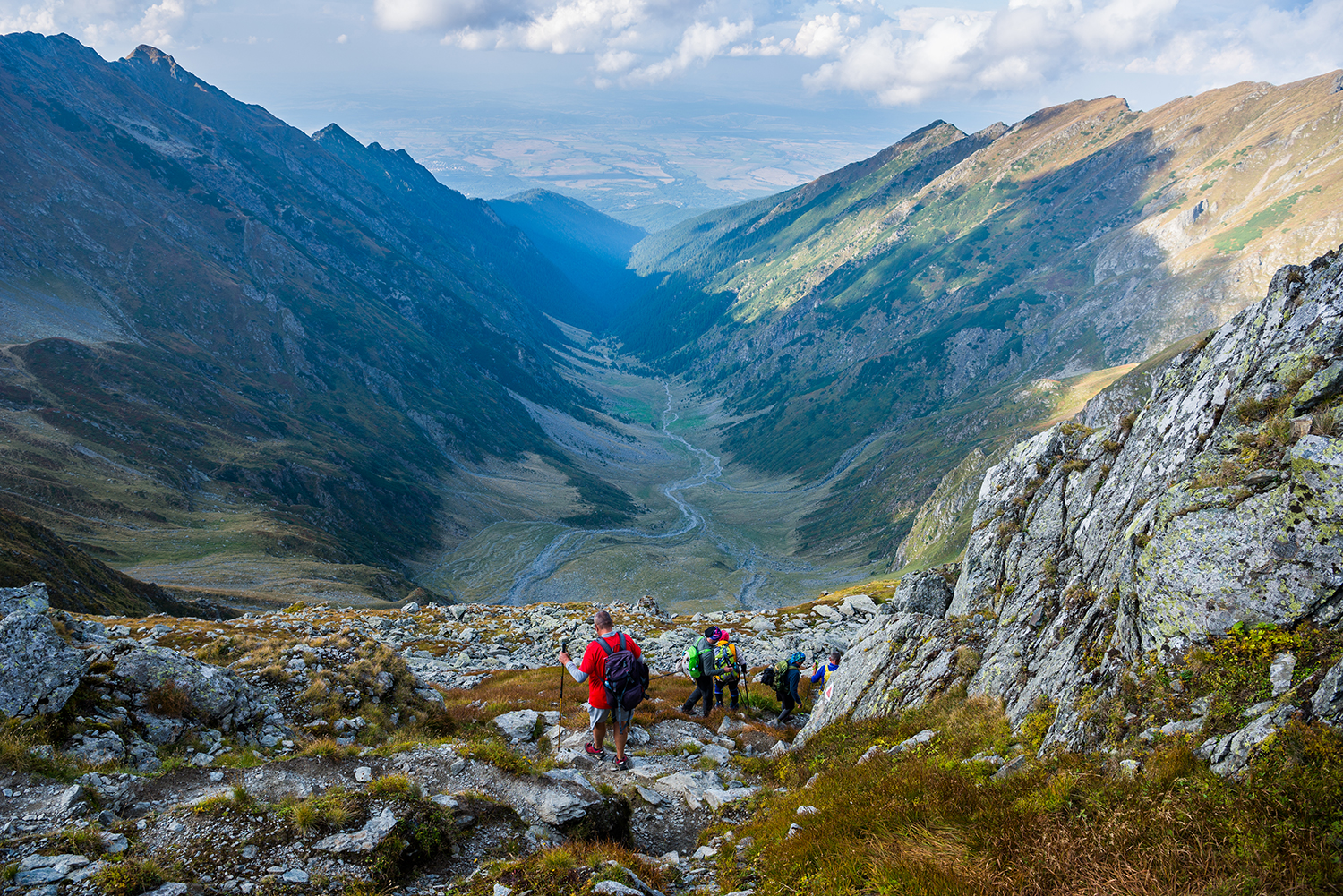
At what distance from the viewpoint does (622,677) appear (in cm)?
1444

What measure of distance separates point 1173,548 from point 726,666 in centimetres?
1425

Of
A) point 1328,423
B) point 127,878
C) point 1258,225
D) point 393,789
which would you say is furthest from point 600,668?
point 1258,225

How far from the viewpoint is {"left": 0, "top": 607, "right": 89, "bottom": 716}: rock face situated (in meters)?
12.0

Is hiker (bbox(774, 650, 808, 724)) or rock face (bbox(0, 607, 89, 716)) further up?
rock face (bbox(0, 607, 89, 716))

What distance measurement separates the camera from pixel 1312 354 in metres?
12.8

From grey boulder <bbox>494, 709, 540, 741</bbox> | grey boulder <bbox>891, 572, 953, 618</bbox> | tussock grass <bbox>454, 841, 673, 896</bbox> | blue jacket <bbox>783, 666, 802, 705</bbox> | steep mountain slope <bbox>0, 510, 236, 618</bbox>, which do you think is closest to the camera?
tussock grass <bbox>454, 841, 673, 896</bbox>

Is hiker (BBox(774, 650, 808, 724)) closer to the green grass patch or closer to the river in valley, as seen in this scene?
the river in valley

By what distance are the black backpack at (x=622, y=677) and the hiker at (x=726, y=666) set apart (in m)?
7.23

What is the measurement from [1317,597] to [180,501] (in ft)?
349

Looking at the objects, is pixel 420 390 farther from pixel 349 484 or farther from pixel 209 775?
pixel 209 775

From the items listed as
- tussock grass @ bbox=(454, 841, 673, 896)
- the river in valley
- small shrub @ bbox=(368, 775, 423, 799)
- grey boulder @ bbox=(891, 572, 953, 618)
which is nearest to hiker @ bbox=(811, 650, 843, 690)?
grey boulder @ bbox=(891, 572, 953, 618)

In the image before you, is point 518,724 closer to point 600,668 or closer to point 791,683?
point 600,668

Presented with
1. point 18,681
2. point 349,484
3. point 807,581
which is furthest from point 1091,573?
point 349,484

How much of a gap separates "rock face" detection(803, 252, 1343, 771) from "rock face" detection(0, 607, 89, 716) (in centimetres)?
1895
